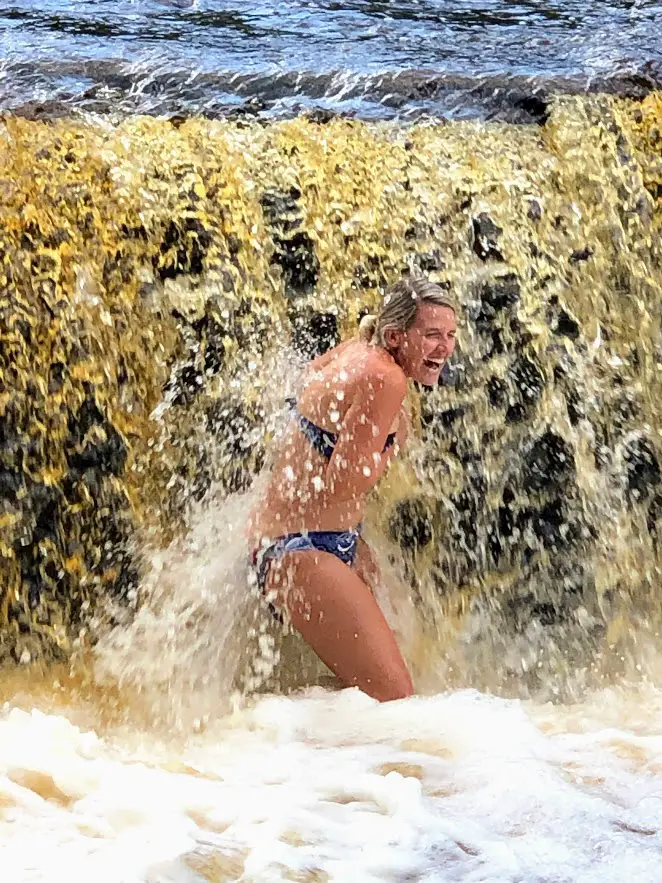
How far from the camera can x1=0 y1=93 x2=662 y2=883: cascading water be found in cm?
292

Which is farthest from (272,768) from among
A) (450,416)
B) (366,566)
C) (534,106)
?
(534,106)

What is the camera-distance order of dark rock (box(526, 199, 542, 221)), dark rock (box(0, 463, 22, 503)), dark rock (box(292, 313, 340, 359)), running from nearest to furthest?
dark rock (box(0, 463, 22, 503)), dark rock (box(292, 313, 340, 359)), dark rock (box(526, 199, 542, 221))

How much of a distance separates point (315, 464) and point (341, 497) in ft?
0.44

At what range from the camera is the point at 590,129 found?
4762 millimetres

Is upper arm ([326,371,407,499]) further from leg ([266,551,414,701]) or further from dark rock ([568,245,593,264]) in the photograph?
dark rock ([568,245,593,264])

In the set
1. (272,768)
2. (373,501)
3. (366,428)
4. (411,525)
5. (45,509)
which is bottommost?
(272,768)

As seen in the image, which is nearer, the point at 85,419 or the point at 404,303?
the point at 404,303

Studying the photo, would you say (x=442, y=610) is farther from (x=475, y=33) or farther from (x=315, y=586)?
(x=475, y=33)

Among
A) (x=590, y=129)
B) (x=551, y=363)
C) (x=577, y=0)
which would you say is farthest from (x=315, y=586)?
(x=577, y=0)

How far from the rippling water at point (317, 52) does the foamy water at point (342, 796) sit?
2527mm

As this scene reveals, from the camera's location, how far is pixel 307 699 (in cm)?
363

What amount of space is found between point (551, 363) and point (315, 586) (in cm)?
155

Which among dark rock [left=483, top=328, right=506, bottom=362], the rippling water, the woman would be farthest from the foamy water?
the rippling water

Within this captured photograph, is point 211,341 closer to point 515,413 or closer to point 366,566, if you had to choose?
point 366,566
